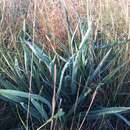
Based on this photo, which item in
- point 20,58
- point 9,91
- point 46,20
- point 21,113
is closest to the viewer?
point 9,91

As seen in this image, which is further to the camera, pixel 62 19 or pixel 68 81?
pixel 62 19

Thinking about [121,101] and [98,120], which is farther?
[121,101]

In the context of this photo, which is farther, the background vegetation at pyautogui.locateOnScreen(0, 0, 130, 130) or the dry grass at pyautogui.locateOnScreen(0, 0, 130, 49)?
the dry grass at pyautogui.locateOnScreen(0, 0, 130, 49)

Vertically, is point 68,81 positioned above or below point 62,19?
below

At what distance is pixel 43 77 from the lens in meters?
1.50

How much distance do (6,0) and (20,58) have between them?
0.73m

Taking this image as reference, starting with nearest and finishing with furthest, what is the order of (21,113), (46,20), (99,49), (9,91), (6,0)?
1. (9,91)
2. (21,113)
3. (99,49)
4. (46,20)
5. (6,0)

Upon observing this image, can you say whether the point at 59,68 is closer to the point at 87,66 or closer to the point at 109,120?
the point at 87,66

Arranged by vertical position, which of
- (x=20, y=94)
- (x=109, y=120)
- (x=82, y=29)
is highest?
(x=82, y=29)

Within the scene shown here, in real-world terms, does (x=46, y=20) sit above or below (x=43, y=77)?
above

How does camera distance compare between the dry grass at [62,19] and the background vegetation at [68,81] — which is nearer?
the background vegetation at [68,81]

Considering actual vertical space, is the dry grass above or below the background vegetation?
above

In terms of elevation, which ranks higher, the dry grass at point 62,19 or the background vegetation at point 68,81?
→ the dry grass at point 62,19

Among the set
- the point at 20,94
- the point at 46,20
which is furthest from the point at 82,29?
the point at 20,94
